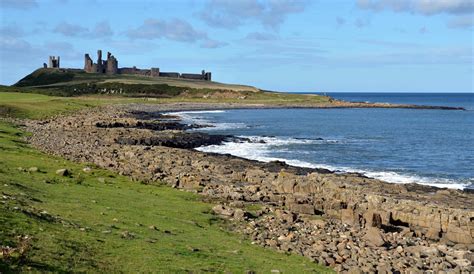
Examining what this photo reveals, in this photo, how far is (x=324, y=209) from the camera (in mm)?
26531

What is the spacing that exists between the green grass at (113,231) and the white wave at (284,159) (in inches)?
806

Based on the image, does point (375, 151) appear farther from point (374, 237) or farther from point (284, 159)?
point (374, 237)

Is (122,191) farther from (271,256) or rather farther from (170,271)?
(170,271)

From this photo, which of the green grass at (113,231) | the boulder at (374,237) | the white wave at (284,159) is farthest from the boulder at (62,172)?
the white wave at (284,159)

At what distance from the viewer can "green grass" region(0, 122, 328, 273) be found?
44.1ft

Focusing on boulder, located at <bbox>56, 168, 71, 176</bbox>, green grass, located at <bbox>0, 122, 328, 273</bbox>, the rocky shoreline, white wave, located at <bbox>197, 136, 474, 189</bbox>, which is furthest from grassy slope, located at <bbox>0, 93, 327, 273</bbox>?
white wave, located at <bbox>197, 136, 474, 189</bbox>

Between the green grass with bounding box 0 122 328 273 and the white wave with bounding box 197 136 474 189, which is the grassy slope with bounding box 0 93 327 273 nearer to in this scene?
the green grass with bounding box 0 122 328 273

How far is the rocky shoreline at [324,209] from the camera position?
18.5 m

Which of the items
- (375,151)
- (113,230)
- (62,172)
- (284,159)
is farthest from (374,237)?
(375,151)

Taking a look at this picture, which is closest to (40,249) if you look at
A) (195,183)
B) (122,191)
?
(122,191)

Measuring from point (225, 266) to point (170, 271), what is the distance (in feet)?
6.24

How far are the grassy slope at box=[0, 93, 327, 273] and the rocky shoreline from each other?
1575 millimetres

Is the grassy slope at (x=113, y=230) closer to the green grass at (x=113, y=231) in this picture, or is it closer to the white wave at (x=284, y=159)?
the green grass at (x=113, y=231)

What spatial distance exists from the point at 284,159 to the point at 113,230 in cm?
3600
